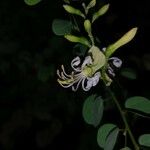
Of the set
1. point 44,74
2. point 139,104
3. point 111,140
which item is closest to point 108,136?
point 111,140

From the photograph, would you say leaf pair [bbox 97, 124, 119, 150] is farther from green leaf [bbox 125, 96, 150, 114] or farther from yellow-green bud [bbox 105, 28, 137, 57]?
yellow-green bud [bbox 105, 28, 137, 57]

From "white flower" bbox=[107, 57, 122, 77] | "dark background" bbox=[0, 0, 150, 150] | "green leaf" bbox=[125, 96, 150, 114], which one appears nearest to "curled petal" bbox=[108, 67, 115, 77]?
"white flower" bbox=[107, 57, 122, 77]

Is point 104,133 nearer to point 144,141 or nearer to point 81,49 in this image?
point 144,141

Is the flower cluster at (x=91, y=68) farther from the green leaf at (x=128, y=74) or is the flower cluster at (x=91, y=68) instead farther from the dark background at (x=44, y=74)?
the dark background at (x=44, y=74)

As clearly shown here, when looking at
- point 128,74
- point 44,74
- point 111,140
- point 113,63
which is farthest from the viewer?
point 44,74

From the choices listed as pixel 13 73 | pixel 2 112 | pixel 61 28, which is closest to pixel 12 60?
pixel 13 73

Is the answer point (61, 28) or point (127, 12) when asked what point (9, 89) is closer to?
point (127, 12)
